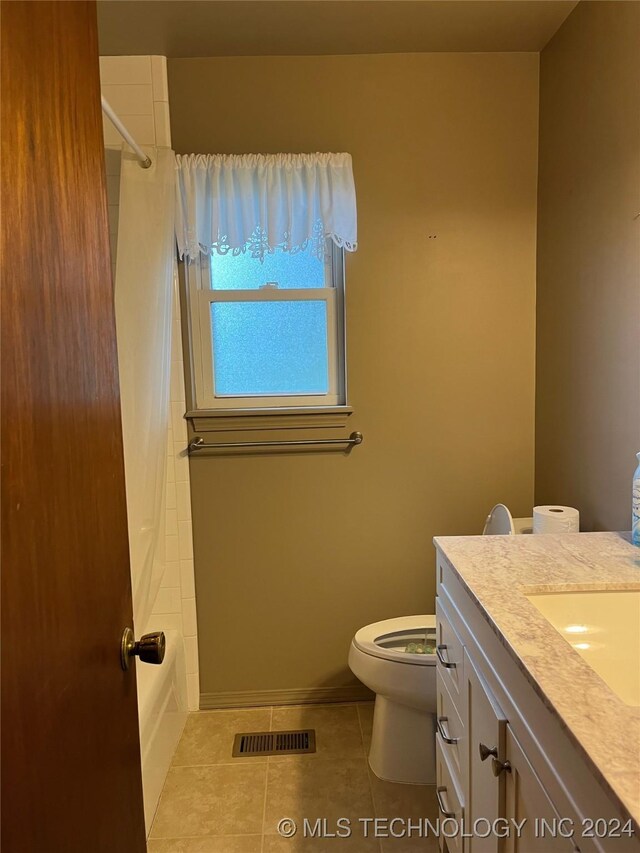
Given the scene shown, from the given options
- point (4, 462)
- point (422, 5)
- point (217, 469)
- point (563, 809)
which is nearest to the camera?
point (4, 462)

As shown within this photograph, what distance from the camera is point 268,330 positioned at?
2391mm

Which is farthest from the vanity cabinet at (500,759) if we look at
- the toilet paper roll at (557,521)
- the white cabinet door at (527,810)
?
the toilet paper roll at (557,521)

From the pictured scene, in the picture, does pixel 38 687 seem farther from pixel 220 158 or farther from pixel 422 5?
pixel 422 5

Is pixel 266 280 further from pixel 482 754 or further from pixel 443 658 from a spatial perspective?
pixel 482 754

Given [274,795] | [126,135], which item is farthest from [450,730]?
[126,135]

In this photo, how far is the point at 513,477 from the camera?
244 cm

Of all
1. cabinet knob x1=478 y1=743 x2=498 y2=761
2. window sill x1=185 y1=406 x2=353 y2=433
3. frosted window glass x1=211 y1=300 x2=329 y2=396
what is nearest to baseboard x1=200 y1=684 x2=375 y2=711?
window sill x1=185 y1=406 x2=353 y2=433

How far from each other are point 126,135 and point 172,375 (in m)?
0.83

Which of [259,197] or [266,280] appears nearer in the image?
[259,197]

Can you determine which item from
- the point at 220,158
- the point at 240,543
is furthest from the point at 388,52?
the point at 240,543

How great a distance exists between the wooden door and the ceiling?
47.7 inches

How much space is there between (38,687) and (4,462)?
0.25m

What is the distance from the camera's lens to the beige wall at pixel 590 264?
5.41 feet

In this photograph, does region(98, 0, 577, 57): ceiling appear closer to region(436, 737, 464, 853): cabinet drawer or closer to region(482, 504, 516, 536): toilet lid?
region(482, 504, 516, 536): toilet lid
